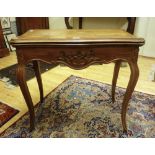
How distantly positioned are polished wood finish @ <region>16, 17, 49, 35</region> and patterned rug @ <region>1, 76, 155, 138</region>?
194 cm

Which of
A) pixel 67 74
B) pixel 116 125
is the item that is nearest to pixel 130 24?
pixel 67 74

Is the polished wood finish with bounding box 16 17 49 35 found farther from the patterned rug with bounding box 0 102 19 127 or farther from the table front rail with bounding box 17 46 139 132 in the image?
the table front rail with bounding box 17 46 139 132

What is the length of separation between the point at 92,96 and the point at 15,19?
232 cm

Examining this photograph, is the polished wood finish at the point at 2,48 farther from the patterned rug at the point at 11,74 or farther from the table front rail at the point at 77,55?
the table front rail at the point at 77,55

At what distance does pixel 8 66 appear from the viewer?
2.47 metres

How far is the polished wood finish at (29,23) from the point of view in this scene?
322 centimetres

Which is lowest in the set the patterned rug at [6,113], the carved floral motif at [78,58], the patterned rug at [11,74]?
the patterned rug at [11,74]

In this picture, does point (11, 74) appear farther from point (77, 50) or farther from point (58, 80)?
point (77, 50)

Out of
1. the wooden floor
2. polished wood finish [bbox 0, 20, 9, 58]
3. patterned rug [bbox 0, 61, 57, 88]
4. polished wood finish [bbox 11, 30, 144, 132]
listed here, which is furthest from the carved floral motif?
polished wood finish [bbox 0, 20, 9, 58]

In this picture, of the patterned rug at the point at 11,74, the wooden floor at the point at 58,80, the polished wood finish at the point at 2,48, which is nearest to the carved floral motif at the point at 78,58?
the wooden floor at the point at 58,80

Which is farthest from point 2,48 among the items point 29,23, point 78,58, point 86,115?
point 78,58

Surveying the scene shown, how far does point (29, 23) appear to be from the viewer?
11.1 ft

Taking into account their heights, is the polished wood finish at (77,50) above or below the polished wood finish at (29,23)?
above

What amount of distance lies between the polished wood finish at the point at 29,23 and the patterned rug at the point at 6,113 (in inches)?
83.0
